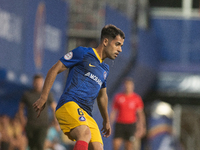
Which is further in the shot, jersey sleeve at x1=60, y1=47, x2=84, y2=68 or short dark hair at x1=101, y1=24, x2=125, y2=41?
short dark hair at x1=101, y1=24, x2=125, y2=41

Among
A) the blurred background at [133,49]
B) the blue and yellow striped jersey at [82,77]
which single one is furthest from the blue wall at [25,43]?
the blue and yellow striped jersey at [82,77]

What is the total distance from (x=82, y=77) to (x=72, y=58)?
27cm

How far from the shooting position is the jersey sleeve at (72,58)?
19.0 ft

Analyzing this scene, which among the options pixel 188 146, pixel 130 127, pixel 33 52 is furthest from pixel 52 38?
pixel 188 146

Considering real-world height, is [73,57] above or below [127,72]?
above

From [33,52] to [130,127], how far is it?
328cm

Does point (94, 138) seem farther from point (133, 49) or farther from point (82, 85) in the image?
point (133, 49)

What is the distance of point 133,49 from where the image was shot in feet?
60.2

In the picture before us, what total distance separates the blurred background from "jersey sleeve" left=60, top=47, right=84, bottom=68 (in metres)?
4.89

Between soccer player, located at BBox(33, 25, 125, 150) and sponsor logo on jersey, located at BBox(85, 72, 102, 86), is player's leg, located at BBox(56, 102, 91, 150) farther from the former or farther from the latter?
sponsor logo on jersey, located at BBox(85, 72, 102, 86)

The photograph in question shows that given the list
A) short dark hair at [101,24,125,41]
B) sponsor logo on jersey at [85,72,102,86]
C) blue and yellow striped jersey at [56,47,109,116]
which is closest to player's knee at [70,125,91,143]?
blue and yellow striped jersey at [56,47,109,116]

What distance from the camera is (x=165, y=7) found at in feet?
74.6

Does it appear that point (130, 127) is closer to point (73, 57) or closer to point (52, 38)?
point (52, 38)

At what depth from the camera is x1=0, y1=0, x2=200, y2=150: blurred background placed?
37.6ft
